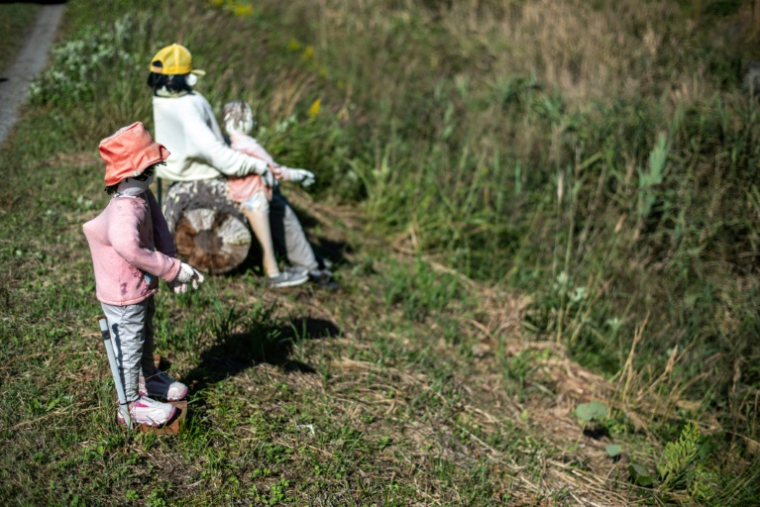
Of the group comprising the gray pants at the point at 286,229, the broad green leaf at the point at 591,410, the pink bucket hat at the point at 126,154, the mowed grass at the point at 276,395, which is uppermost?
the pink bucket hat at the point at 126,154

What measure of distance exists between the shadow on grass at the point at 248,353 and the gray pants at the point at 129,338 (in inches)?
18.7

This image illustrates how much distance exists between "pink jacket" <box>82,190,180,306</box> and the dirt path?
11.2ft

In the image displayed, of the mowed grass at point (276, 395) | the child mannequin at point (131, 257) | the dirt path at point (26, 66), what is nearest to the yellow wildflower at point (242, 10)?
the dirt path at point (26, 66)

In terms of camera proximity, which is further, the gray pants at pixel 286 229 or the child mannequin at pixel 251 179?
the gray pants at pixel 286 229

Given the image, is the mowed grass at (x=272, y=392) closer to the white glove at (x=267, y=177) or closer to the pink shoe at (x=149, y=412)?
the pink shoe at (x=149, y=412)

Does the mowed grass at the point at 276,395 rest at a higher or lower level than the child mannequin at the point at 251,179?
lower

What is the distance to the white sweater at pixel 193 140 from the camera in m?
4.02

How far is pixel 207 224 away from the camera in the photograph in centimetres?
429

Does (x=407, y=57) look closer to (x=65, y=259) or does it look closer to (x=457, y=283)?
(x=457, y=283)

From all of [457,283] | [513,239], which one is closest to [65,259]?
[457,283]

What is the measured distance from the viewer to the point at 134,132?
9.08ft

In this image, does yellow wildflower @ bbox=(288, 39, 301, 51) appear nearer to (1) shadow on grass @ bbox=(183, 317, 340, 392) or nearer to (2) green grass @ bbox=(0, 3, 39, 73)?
(2) green grass @ bbox=(0, 3, 39, 73)

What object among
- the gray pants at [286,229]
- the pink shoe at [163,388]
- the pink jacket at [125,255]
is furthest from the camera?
the gray pants at [286,229]

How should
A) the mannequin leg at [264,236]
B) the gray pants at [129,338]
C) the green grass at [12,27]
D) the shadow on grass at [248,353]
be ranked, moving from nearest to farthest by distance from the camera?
the gray pants at [129,338]
the shadow on grass at [248,353]
the mannequin leg at [264,236]
the green grass at [12,27]
